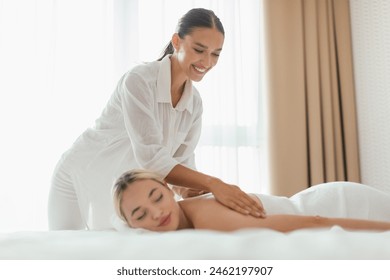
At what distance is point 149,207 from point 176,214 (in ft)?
0.31

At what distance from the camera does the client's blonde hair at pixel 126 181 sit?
1355 mm

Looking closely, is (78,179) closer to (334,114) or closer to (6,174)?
(6,174)

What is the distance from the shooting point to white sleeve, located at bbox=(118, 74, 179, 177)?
56.7 inches

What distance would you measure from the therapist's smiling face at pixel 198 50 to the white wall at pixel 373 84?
5.07ft

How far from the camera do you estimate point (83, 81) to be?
2.73 m

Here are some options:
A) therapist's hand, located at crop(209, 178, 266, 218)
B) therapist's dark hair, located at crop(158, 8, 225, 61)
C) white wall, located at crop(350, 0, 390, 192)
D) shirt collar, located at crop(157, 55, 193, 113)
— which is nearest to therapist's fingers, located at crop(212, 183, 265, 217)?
therapist's hand, located at crop(209, 178, 266, 218)

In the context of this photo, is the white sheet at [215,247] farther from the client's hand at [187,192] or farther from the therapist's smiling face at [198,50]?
the therapist's smiling face at [198,50]

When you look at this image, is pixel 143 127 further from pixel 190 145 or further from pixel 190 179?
pixel 190 145

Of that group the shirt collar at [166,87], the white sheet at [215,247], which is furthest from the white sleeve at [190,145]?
the white sheet at [215,247]

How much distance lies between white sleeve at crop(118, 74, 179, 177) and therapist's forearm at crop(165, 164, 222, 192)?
0.07 ft

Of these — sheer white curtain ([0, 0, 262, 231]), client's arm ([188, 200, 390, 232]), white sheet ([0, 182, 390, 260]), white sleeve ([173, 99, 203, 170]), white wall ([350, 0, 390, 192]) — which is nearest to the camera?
white sheet ([0, 182, 390, 260])

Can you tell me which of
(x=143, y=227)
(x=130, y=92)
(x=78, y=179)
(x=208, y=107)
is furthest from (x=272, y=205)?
(x=208, y=107)

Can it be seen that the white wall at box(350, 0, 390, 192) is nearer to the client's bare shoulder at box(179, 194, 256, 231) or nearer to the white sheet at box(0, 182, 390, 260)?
the client's bare shoulder at box(179, 194, 256, 231)

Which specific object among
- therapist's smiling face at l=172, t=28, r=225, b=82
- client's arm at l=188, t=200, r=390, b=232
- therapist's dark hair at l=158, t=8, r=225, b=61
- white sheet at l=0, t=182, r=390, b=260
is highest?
therapist's dark hair at l=158, t=8, r=225, b=61
